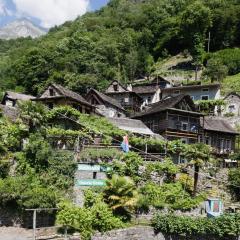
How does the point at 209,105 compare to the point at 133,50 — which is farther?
the point at 133,50

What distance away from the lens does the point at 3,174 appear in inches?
1587

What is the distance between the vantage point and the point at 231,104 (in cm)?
6744

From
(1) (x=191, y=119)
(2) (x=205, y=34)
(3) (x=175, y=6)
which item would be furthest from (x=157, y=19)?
(1) (x=191, y=119)

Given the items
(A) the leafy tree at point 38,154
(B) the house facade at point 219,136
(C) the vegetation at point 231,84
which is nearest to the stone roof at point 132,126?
(B) the house facade at point 219,136

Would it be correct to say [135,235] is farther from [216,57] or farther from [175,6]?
[175,6]

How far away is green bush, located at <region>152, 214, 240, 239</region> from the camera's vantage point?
118 ft

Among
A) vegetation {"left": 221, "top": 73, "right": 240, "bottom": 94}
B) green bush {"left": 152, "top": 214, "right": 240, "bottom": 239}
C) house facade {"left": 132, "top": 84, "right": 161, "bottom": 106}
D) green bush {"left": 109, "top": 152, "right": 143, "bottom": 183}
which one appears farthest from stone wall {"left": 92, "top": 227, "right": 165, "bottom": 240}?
vegetation {"left": 221, "top": 73, "right": 240, "bottom": 94}

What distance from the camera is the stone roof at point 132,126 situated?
171 ft

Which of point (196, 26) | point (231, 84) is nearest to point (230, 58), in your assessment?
point (231, 84)

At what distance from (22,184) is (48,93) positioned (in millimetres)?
21923

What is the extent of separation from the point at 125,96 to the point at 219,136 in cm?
1820

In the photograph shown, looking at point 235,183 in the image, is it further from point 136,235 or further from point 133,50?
point 133,50

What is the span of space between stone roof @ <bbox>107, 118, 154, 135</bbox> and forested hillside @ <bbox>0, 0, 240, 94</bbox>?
28.9m

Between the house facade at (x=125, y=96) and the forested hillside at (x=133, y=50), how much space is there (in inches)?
365
